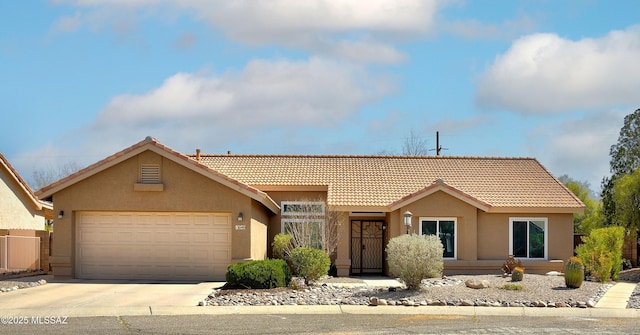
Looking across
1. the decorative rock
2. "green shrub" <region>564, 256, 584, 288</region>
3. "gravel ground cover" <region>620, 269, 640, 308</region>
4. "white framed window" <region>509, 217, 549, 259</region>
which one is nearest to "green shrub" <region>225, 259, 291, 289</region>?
the decorative rock

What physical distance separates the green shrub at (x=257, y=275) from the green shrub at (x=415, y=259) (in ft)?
10.1

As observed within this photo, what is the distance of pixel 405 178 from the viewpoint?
32125 mm

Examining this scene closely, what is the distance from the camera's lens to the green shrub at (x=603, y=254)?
24.6 meters

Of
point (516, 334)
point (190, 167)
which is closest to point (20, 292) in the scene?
point (190, 167)

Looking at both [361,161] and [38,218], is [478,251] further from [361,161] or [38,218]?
[38,218]

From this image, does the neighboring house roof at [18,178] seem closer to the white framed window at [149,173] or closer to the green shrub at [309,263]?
the white framed window at [149,173]

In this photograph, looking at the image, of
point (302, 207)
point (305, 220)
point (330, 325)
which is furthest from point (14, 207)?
point (330, 325)

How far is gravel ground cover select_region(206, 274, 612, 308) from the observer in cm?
1931

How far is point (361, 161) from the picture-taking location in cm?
3434

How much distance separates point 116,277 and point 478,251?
12.5 meters

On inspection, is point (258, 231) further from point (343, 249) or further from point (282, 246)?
point (343, 249)

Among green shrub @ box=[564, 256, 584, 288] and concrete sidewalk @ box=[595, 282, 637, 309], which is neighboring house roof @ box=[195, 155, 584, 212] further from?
green shrub @ box=[564, 256, 584, 288]

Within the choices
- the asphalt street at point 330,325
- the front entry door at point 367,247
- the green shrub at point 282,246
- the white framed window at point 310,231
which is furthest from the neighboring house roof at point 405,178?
the asphalt street at point 330,325

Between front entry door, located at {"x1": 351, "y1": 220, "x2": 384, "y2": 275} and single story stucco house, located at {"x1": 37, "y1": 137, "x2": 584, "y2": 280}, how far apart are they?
1.5 inches
